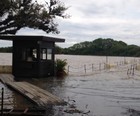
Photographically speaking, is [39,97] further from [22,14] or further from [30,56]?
[30,56]

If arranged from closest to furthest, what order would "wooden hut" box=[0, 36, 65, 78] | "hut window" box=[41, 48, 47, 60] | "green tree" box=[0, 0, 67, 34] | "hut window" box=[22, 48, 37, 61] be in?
"green tree" box=[0, 0, 67, 34], "wooden hut" box=[0, 36, 65, 78], "hut window" box=[22, 48, 37, 61], "hut window" box=[41, 48, 47, 60]

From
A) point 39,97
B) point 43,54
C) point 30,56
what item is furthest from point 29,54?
point 39,97

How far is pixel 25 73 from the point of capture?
95.1 ft

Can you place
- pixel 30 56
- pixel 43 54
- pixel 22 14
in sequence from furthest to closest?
pixel 43 54
pixel 30 56
pixel 22 14

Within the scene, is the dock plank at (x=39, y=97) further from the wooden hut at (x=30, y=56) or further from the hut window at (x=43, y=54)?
the hut window at (x=43, y=54)

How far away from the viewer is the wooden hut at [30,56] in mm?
28422

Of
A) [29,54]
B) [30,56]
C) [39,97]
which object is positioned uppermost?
[29,54]

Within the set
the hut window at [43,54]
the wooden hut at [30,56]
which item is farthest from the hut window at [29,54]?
the hut window at [43,54]

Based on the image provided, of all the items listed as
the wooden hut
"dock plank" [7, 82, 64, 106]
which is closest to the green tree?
"dock plank" [7, 82, 64, 106]

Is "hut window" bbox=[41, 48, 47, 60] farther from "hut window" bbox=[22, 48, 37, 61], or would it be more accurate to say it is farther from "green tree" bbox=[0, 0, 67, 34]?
"green tree" bbox=[0, 0, 67, 34]

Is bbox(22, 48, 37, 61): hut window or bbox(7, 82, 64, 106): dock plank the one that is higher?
bbox(22, 48, 37, 61): hut window

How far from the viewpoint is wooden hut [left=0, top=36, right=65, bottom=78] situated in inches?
1119

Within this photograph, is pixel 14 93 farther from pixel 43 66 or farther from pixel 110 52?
pixel 110 52

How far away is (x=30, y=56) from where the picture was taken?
2891 centimetres
